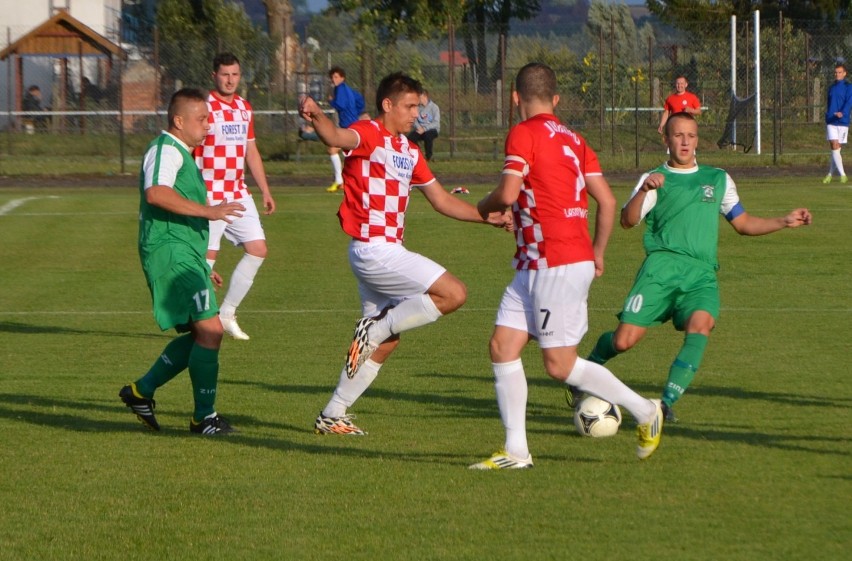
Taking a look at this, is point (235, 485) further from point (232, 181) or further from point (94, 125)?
Result: point (94, 125)

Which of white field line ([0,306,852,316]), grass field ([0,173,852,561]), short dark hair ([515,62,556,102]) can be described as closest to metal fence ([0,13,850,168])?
white field line ([0,306,852,316])

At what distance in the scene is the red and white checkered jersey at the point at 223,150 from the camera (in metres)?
10.6

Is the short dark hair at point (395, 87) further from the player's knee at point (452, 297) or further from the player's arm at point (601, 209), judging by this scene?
the player's arm at point (601, 209)

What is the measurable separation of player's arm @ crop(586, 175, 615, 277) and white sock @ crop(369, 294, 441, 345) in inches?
37.9

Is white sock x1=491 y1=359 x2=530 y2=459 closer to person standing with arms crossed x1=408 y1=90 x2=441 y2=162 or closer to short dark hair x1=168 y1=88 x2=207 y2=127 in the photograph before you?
short dark hair x1=168 y1=88 x2=207 y2=127

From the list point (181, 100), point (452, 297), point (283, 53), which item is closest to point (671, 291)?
point (452, 297)

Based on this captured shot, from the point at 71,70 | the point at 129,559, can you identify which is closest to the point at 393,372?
the point at 129,559

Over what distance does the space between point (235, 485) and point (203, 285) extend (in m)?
1.35

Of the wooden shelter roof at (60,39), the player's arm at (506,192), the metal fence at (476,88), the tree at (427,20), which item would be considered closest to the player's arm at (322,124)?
the player's arm at (506,192)

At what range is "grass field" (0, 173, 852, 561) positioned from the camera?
16.9 feet

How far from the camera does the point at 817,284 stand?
13.4 metres

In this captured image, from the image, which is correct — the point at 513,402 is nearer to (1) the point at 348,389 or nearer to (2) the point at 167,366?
(1) the point at 348,389

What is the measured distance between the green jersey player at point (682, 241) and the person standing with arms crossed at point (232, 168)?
4.03 meters

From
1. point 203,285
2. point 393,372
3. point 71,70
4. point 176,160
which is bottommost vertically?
point 393,372
